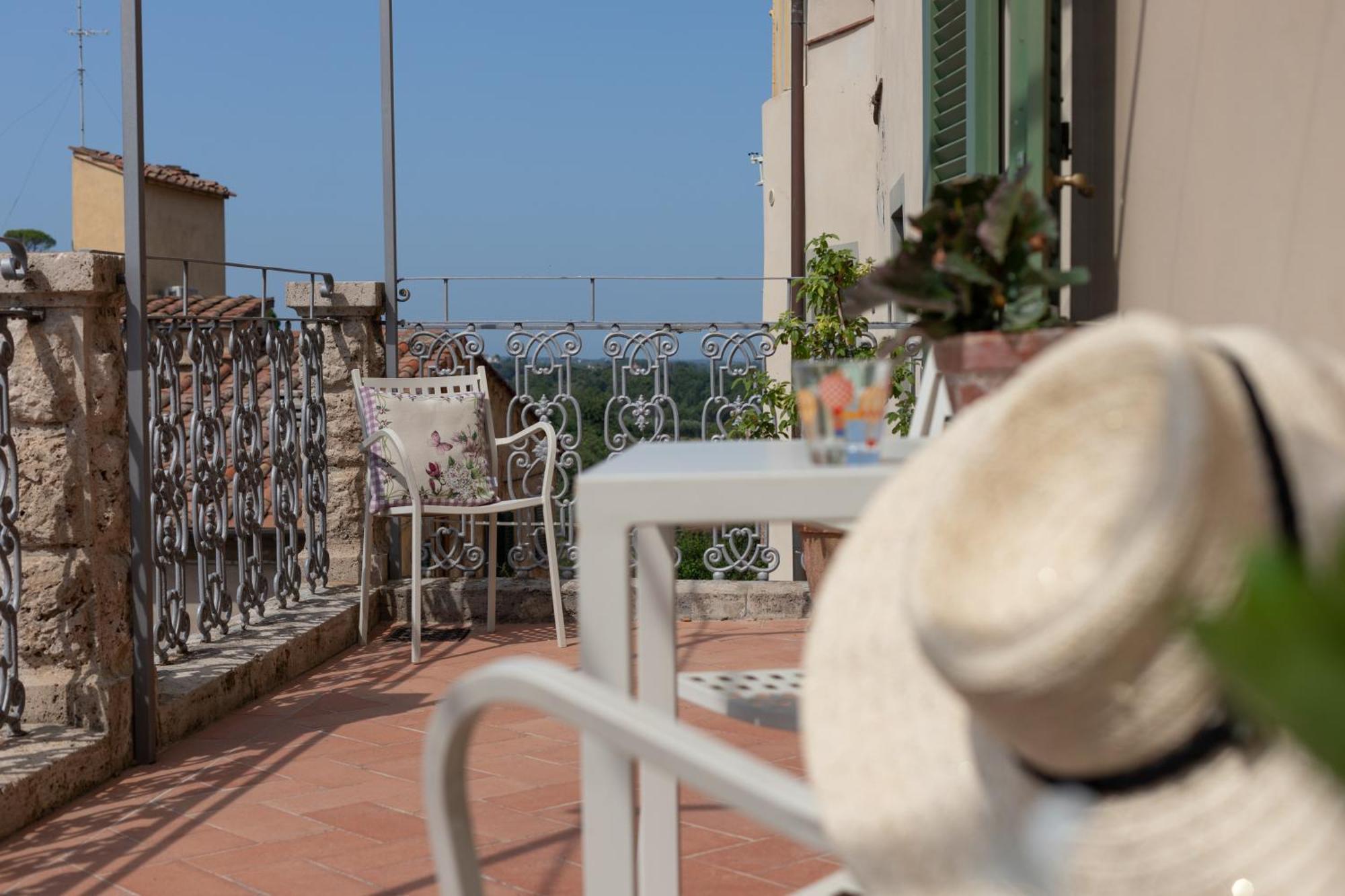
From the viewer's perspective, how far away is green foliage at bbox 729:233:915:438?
16.0ft

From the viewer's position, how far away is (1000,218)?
1340mm

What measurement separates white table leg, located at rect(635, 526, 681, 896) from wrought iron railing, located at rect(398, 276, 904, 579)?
3.64 m

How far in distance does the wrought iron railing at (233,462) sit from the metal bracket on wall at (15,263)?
0.46m

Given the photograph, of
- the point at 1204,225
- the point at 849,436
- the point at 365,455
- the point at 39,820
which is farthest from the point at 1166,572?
the point at 365,455

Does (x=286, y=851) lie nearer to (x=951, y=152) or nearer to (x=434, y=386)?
(x=434, y=386)

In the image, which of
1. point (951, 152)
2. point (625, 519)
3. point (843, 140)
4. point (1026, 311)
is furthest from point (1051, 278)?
point (843, 140)

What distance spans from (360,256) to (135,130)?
2.15 meters

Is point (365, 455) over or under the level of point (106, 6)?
under

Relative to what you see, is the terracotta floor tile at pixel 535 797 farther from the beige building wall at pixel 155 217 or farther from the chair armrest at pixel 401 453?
the beige building wall at pixel 155 217

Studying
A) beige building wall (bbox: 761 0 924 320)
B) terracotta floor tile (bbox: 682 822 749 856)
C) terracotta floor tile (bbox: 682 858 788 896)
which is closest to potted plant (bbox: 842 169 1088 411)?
terracotta floor tile (bbox: 682 858 788 896)

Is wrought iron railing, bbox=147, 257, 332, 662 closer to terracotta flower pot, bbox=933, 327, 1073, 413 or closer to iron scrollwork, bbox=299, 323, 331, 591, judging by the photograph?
iron scrollwork, bbox=299, 323, 331, 591

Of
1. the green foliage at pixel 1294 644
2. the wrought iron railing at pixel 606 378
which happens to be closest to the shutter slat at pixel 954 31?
the wrought iron railing at pixel 606 378

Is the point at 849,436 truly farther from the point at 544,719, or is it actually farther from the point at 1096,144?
the point at 544,719

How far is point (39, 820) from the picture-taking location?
293 cm
